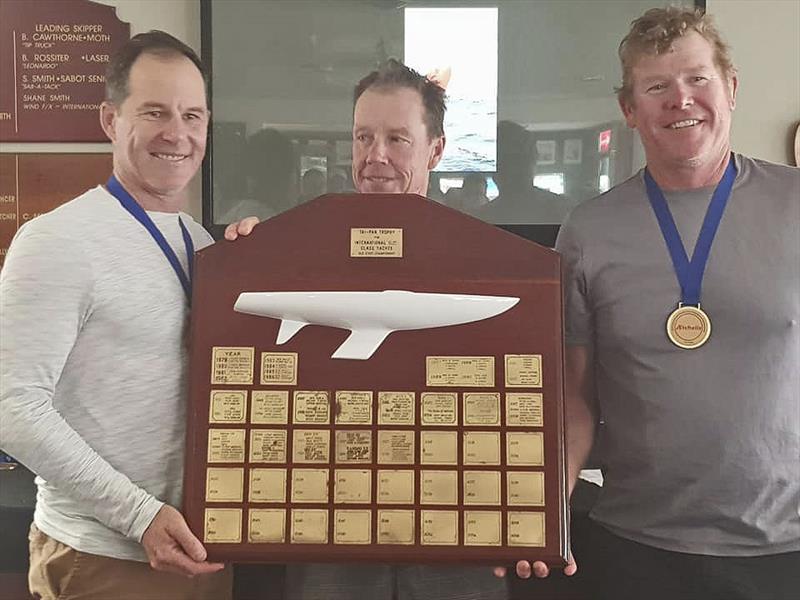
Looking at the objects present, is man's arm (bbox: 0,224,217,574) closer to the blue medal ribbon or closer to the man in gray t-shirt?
the man in gray t-shirt

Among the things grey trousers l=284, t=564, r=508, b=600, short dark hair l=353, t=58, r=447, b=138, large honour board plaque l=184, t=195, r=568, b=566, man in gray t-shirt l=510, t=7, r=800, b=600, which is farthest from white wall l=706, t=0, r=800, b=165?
grey trousers l=284, t=564, r=508, b=600

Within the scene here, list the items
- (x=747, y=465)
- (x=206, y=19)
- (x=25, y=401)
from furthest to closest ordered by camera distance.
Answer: (x=206, y=19)
(x=747, y=465)
(x=25, y=401)

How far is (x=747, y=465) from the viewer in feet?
3.63

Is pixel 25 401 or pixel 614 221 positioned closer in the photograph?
pixel 25 401

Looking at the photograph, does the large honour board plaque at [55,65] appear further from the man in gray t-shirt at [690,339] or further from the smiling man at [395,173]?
the man in gray t-shirt at [690,339]

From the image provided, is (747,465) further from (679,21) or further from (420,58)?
(420,58)

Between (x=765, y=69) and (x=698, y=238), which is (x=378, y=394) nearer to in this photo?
(x=698, y=238)

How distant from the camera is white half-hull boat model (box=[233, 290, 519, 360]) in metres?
1.07

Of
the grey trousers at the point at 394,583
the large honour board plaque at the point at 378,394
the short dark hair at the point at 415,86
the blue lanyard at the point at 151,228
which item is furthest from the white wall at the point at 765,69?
the blue lanyard at the point at 151,228

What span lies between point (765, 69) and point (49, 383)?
1855 millimetres

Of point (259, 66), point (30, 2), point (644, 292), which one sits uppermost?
point (30, 2)

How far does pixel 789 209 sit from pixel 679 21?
32cm

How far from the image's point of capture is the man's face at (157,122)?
1.13m

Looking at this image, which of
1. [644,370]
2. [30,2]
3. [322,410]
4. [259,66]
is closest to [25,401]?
[322,410]
